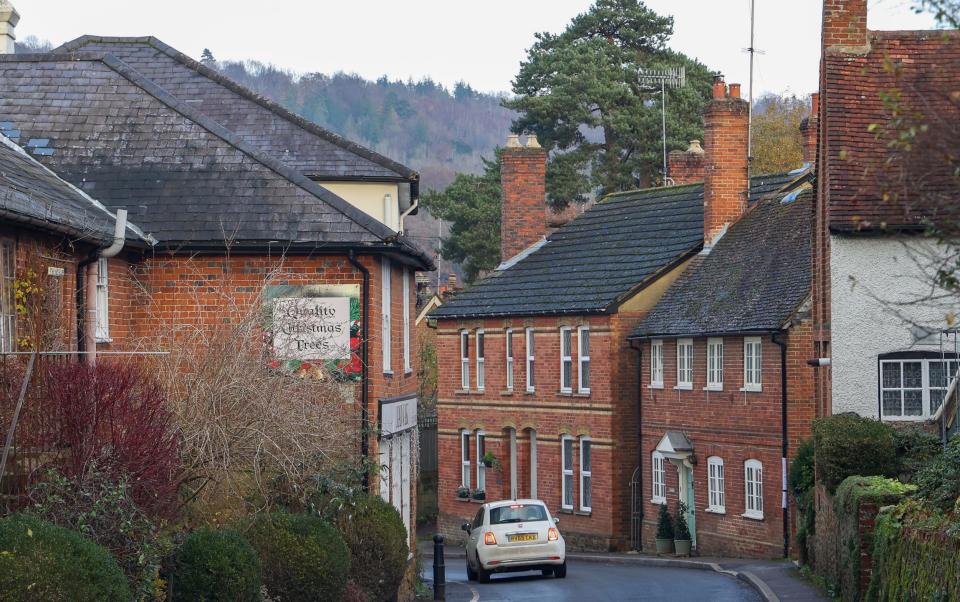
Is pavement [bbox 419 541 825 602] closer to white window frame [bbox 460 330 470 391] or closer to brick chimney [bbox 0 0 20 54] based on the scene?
white window frame [bbox 460 330 470 391]

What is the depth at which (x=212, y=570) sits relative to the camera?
567 inches

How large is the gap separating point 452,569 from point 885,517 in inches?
779

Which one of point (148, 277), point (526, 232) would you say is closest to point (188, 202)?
point (148, 277)

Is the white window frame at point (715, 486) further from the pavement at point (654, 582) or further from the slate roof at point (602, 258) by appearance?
the slate roof at point (602, 258)

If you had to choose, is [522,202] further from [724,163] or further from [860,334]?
[860,334]

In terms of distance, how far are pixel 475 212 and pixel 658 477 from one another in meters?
24.3

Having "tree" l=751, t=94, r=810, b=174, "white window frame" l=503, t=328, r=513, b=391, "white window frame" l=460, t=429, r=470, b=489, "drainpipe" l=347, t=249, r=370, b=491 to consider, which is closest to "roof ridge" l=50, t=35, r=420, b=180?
"drainpipe" l=347, t=249, r=370, b=491

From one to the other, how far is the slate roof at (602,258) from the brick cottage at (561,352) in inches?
2.2

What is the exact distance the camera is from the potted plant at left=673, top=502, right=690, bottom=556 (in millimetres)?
36938

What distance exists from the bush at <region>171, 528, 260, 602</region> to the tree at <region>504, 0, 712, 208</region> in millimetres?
46233

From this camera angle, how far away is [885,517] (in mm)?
18188

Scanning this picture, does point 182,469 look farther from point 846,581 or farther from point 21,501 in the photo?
point 846,581

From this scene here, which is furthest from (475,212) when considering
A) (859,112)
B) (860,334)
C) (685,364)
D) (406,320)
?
(860,334)

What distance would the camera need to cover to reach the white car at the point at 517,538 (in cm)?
3027
